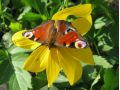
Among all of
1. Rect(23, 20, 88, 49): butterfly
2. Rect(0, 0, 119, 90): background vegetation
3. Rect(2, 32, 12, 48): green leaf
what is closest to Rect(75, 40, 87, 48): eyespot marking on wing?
Rect(23, 20, 88, 49): butterfly

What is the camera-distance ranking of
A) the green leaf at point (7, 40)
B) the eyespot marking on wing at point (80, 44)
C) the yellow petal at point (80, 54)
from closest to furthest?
the eyespot marking on wing at point (80, 44)
the yellow petal at point (80, 54)
the green leaf at point (7, 40)

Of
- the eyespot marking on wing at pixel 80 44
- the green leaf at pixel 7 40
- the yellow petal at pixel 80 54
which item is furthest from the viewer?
the green leaf at pixel 7 40

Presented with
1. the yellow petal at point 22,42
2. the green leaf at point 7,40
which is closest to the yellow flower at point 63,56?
the yellow petal at point 22,42

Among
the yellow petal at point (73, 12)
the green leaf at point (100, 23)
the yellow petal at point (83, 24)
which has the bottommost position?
the green leaf at point (100, 23)

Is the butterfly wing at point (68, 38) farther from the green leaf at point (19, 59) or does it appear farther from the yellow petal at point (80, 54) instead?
the green leaf at point (19, 59)

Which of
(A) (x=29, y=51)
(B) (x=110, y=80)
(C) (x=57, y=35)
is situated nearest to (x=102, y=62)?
(B) (x=110, y=80)

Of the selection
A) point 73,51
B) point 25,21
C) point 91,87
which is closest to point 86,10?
point 73,51

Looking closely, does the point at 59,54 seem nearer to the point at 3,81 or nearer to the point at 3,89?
the point at 3,81
